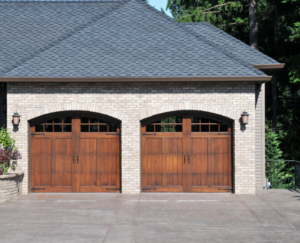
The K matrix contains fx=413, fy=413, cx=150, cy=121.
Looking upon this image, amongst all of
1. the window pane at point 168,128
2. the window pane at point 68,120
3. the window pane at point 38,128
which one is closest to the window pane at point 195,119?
the window pane at point 168,128

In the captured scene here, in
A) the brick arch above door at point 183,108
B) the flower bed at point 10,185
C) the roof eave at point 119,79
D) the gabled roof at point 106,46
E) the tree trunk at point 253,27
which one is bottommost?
the flower bed at point 10,185

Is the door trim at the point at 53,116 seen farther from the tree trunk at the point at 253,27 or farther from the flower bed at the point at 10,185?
the tree trunk at the point at 253,27

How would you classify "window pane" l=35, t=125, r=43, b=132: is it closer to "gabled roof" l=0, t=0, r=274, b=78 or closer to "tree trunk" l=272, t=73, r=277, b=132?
"gabled roof" l=0, t=0, r=274, b=78

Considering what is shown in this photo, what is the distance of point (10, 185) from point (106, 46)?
5919 mm

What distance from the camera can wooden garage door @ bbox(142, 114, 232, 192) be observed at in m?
14.0

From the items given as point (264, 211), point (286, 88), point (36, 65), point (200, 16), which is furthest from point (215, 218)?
point (286, 88)

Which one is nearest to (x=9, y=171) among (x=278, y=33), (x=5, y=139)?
(x=5, y=139)

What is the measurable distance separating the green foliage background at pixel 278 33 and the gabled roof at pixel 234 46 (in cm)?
918

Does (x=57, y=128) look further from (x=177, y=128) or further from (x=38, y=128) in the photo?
(x=177, y=128)

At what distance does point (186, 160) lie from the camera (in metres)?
14.0

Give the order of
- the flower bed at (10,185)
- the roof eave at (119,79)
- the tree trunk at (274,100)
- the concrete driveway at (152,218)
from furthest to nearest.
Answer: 1. the tree trunk at (274,100)
2. the roof eave at (119,79)
3. the flower bed at (10,185)
4. the concrete driveway at (152,218)

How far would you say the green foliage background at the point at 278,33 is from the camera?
26344mm

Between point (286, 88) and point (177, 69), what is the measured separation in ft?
62.6

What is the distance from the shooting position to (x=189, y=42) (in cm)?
1522
